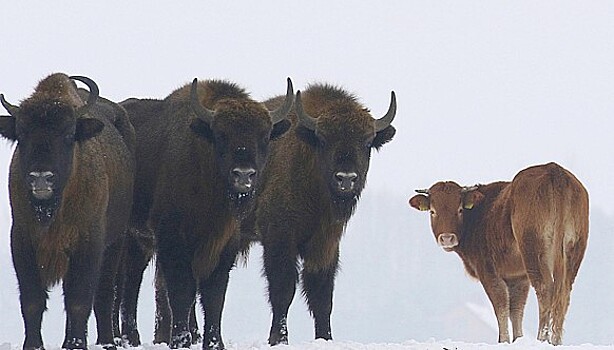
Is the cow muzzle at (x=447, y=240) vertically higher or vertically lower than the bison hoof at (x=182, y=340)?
higher

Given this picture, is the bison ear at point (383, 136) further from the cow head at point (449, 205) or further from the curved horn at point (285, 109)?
the cow head at point (449, 205)

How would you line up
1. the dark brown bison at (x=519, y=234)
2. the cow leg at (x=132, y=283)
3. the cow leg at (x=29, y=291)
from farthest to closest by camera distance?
1. the dark brown bison at (x=519, y=234)
2. the cow leg at (x=132, y=283)
3. the cow leg at (x=29, y=291)

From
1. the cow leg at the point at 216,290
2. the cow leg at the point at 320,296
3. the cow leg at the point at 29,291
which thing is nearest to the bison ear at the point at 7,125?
the cow leg at the point at 29,291

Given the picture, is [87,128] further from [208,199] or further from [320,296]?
[320,296]

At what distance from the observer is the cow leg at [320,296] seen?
1462 centimetres

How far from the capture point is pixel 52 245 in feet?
39.8

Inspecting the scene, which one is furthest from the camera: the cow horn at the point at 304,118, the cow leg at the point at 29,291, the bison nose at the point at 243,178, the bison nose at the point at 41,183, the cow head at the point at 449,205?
the cow head at the point at 449,205

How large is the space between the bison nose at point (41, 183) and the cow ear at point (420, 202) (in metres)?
8.80

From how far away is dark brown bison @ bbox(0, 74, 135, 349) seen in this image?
11.9 m

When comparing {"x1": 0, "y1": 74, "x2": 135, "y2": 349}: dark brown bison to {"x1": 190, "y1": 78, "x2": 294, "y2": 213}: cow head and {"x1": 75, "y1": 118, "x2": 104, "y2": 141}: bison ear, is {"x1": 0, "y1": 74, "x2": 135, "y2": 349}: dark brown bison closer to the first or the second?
{"x1": 75, "y1": 118, "x2": 104, "y2": 141}: bison ear

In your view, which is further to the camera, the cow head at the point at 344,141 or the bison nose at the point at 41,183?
the cow head at the point at 344,141

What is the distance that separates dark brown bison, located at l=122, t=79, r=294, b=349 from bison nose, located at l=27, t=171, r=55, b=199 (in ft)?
6.64

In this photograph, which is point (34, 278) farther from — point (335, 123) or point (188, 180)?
point (335, 123)

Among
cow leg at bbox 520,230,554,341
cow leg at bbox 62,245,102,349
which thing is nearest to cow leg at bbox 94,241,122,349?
cow leg at bbox 62,245,102,349
